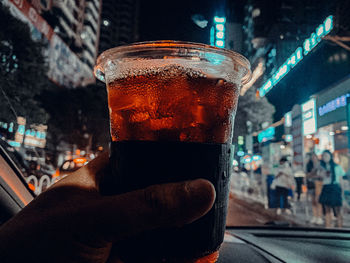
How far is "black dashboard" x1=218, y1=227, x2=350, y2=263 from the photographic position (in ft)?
4.52

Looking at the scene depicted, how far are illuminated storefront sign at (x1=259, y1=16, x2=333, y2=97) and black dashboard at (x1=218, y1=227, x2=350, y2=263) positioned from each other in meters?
2.20

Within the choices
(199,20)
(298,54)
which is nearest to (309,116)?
(298,54)

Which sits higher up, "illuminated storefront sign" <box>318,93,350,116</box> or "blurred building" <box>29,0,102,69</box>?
"blurred building" <box>29,0,102,69</box>

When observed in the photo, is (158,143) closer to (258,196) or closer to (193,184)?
(193,184)

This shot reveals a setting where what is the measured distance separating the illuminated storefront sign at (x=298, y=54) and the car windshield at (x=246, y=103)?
2 centimetres

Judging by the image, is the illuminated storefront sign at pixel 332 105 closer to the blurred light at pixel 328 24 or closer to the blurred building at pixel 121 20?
the blurred light at pixel 328 24

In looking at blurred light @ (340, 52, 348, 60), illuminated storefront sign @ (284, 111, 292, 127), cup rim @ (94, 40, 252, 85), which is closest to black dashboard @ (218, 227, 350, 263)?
cup rim @ (94, 40, 252, 85)

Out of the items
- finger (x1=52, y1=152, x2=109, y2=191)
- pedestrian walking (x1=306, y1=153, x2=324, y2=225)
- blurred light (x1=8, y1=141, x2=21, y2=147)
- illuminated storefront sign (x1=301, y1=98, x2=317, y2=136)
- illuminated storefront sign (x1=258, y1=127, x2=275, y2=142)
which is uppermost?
illuminated storefront sign (x1=301, y1=98, x2=317, y2=136)

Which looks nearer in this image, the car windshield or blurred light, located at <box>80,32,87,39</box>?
the car windshield

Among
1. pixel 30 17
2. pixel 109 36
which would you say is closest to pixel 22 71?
pixel 30 17

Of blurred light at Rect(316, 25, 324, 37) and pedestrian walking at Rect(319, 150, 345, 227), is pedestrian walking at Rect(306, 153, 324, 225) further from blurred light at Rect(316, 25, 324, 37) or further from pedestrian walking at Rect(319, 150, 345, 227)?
blurred light at Rect(316, 25, 324, 37)

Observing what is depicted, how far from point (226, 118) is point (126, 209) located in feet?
1.41

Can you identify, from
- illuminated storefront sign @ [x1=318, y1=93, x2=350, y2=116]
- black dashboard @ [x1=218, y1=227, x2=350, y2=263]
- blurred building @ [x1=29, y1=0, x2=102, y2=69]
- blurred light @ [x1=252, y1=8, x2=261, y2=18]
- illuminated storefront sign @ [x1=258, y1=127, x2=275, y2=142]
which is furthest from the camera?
blurred building @ [x1=29, y1=0, x2=102, y2=69]

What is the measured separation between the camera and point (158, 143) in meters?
0.70
